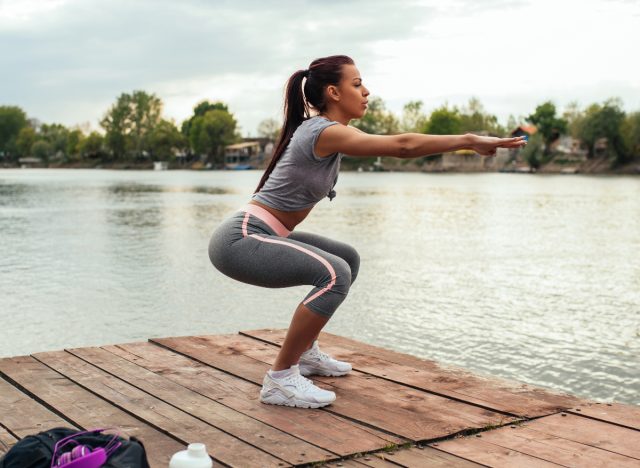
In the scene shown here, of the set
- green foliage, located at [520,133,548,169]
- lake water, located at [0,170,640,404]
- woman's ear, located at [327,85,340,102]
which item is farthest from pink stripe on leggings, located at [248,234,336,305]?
green foliage, located at [520,133,548,169]

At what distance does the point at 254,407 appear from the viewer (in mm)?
3854

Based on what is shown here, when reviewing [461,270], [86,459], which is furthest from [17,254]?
[86,459]

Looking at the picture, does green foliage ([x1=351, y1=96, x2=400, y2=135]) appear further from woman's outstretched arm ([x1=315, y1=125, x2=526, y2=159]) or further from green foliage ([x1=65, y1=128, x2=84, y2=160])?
woman's outstretched arm ([x1=315, y1=125, x2=526, y2=159])

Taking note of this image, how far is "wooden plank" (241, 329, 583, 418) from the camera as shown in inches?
154

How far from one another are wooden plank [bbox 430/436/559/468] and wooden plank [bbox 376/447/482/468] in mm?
44

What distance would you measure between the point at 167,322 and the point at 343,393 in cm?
719

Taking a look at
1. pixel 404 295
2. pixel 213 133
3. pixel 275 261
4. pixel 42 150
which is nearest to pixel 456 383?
pixel 275 261

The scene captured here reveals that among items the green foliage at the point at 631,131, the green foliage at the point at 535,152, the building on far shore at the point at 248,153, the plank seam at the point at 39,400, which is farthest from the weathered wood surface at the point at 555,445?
the building on far shore at the point at 248,153

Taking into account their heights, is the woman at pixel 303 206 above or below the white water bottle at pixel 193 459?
above

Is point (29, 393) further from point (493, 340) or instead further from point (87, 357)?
point (493, 340)

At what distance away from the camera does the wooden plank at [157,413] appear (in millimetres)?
3146

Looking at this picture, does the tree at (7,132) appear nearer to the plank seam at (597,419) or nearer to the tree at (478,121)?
the tree at (478,121)

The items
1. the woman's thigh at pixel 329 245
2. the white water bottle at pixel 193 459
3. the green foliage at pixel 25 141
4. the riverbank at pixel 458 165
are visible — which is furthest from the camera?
the green foliage at pixel 25 141

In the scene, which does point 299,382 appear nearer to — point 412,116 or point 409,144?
point 409,144
